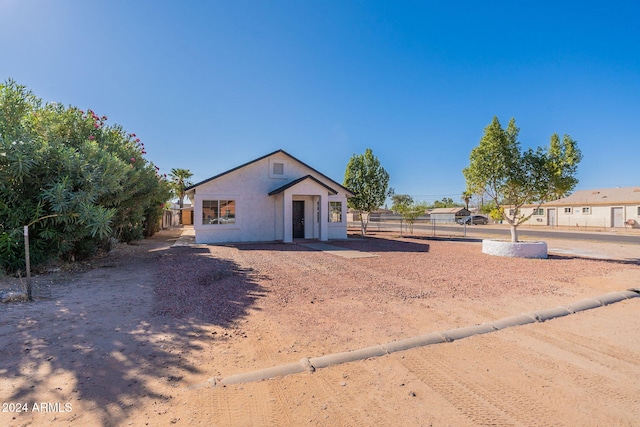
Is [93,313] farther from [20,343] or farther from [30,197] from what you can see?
[30,197]

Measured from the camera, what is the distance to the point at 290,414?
277 centimetres

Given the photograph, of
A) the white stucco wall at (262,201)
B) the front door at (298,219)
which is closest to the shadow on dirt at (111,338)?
the white stucco wall at (262,201)

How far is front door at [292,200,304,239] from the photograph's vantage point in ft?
61.6

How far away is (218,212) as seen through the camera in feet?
55.7

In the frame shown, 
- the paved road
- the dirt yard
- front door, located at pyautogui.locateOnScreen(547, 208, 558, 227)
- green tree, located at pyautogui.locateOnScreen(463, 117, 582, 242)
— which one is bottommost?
the dirt yard

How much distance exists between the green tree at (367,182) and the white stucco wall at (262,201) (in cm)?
618

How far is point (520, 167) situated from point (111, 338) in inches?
600

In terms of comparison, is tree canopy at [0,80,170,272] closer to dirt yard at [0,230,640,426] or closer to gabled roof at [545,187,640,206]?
dirt yard at [0,230,640,426]

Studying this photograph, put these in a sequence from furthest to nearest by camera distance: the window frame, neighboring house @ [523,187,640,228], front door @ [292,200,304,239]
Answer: neighboring house @ [523,187,640,228] → the window frame → front door @ [292,200,304,239]

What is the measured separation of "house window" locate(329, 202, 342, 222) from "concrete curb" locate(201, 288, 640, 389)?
47.3ft

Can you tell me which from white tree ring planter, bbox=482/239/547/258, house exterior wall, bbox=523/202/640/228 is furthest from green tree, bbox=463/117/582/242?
house exterior wall, bbox=523/202/640/228

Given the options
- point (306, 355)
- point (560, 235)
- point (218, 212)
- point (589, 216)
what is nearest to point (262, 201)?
point (218, 212)

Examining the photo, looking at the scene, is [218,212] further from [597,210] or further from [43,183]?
[597,210]

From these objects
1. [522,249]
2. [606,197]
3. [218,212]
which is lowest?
[522,249]
